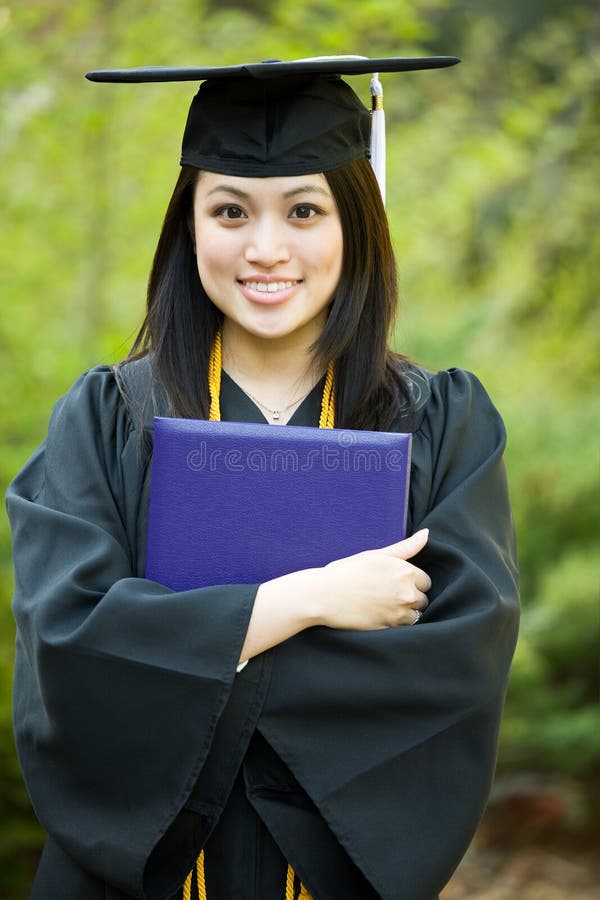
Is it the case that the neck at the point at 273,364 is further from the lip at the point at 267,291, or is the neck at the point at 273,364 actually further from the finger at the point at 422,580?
the finger at the point at 422,580

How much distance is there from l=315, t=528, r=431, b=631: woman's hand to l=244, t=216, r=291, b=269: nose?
516mm

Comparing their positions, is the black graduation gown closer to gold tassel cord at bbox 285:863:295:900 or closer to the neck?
gold tassel cord at bbox 285:863:295:900

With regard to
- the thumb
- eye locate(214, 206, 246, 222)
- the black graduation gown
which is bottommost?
the black graduation gown

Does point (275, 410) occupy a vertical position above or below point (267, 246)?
below

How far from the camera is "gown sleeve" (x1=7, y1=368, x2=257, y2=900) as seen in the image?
5.98ft

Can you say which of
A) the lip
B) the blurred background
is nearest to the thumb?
the lip

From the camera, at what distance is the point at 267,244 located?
6.45ft

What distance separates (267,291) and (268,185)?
0.58 ft

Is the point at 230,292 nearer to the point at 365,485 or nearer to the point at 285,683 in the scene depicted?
the point at 365,485

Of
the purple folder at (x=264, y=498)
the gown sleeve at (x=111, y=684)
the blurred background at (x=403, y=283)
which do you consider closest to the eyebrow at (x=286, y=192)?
the purple folder at (x=264, y=498)

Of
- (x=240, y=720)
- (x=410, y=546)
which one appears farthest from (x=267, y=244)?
(x=240, y=720)

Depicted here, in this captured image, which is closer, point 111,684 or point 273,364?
point 111,684

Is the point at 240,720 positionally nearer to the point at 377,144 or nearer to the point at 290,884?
the point at 290,884

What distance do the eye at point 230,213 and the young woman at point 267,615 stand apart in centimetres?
1
